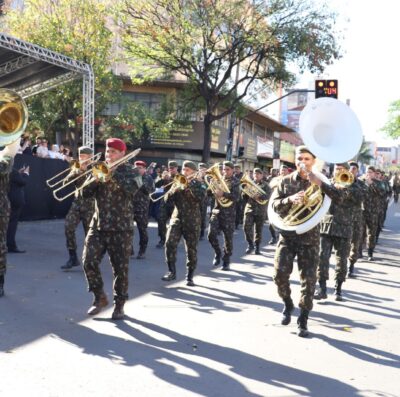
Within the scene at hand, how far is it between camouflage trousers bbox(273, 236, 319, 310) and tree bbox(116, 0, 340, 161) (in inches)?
653

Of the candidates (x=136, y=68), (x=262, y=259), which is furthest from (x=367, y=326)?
(x=136, y=68)

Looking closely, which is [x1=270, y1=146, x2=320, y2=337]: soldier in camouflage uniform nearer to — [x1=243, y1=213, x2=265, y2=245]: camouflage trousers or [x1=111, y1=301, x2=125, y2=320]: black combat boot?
[x1=111, y1=301, x2=125, y2=320]: black combat boot

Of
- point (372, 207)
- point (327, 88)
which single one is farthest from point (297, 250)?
point (327, 88)

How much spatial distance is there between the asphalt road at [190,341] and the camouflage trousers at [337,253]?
0.41 m

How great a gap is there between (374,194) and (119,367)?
Result: 822 centimetres

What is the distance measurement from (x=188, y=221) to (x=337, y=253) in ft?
7.32

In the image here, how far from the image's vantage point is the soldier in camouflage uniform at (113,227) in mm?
5785

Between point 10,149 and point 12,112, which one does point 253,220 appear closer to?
point 12,112

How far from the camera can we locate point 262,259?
11.2 meters

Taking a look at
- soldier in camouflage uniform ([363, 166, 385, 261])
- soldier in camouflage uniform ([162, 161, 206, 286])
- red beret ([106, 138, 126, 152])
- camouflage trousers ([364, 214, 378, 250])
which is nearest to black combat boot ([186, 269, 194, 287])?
soldier in camouflage uniform ([162, 161, 206, 286])

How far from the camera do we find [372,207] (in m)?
11.3

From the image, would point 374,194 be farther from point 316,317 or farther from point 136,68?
point 136,68

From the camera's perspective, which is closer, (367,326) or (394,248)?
(367,326)

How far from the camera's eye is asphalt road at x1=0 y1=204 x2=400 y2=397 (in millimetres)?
4227
